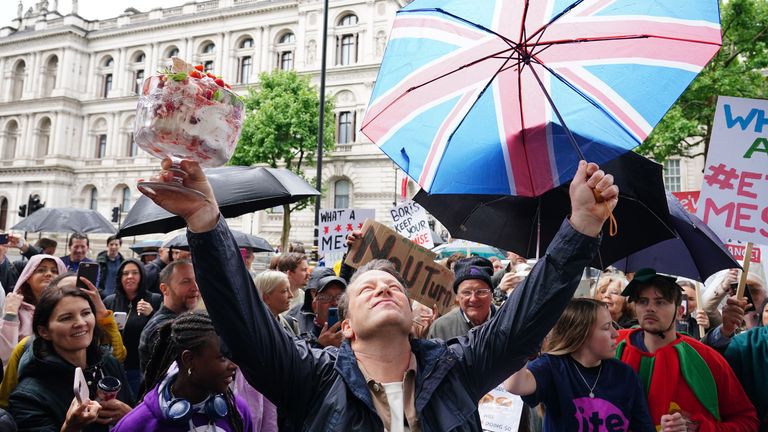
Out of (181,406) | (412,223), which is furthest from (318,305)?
(412,223)

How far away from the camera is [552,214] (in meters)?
3.51

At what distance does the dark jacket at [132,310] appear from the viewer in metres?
4.62

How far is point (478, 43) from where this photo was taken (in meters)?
2.74

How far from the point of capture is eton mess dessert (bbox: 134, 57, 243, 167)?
1560 mm

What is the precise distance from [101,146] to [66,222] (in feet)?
115

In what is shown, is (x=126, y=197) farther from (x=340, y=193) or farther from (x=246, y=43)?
(x=340, y=193)

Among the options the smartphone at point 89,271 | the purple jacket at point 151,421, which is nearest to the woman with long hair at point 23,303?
the smartphone at point 89,271

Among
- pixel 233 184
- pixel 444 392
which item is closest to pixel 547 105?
pixel 444 392

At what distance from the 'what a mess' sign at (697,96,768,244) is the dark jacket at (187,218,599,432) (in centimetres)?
234

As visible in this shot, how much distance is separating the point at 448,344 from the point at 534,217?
1780mm

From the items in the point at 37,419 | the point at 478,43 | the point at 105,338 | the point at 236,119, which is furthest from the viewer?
the point at 105,338

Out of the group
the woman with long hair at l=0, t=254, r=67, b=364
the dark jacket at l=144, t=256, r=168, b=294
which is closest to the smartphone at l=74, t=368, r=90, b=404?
the woman with long hair at l=0, t=254, r=67, b=364

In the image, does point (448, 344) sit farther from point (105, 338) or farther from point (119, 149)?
point (119, 149)

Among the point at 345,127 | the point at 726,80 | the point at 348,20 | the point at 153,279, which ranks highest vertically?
the point at 348,20
